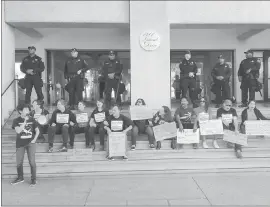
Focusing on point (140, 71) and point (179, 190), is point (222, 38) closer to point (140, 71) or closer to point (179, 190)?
point (140, 71)

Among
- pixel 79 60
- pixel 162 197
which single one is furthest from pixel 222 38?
pixel 162 197

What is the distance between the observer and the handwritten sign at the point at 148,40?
8961mm

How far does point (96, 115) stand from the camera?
772 cm

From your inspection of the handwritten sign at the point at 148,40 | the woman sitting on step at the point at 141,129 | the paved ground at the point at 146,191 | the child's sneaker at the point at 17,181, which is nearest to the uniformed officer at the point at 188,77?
the handwritten sign at the point at 148,40

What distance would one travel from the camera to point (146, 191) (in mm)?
5652

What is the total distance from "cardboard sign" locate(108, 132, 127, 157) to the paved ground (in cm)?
67

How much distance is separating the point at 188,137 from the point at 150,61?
2.68 metres

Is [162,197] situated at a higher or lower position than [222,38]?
lower

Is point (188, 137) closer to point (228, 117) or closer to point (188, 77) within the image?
point (228, 117)

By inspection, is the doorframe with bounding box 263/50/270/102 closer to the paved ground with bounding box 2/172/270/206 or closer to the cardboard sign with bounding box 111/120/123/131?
the paved ground with bounding box 2/172/270/206

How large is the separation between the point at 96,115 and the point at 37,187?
7.66 ft

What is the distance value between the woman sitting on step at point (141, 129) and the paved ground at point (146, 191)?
1103mm

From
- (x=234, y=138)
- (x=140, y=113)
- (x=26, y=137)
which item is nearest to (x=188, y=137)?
(x=234, y=138)

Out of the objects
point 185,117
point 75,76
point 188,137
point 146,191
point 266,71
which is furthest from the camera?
point 266,71
